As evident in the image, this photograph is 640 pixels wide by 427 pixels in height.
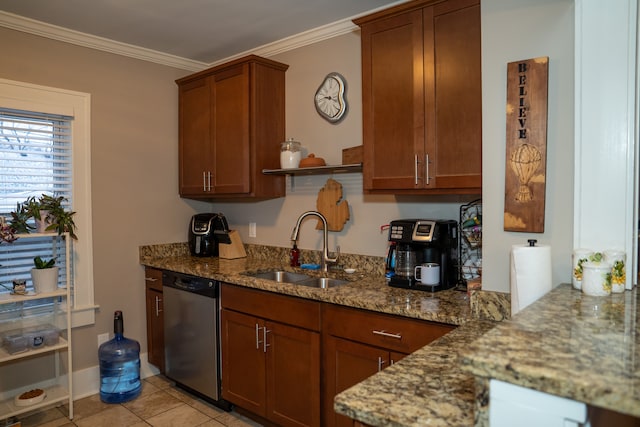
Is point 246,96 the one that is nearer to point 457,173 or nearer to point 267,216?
point 267,216

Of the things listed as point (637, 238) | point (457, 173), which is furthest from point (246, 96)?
point (637, 238)

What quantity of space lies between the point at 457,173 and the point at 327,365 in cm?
112

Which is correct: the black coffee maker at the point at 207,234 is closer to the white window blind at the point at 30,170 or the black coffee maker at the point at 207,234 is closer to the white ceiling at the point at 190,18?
the white window blind at the point at 30,170

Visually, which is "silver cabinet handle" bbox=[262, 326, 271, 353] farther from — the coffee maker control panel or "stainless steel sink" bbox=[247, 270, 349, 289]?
the coffee maker control panel

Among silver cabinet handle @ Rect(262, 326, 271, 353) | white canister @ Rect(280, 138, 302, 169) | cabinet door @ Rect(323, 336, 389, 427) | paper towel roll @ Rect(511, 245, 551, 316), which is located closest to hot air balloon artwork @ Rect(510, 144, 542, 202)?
paper towel roll @ Rect(511, 245, 551, 316)

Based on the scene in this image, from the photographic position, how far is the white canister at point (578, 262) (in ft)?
4.55

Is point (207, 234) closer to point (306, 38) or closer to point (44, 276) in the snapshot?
point (44, 276)

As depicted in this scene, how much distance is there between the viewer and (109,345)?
3.13 m

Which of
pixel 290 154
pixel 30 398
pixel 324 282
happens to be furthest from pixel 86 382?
pixel 290 154

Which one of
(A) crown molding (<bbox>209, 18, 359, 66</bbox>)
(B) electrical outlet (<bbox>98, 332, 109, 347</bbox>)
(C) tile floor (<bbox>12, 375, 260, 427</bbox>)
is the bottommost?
(C) tile floor (<bbox>12, 375, 260, 427</bbox>)

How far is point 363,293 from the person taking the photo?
7.09 ft

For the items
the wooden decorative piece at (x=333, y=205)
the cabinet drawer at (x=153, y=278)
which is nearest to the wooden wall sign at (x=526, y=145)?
the wooden decorative piece at (x=333, y=205)

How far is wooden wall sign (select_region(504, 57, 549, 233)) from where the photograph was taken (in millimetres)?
1534

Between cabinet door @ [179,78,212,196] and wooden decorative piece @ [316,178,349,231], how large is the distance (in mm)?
963
